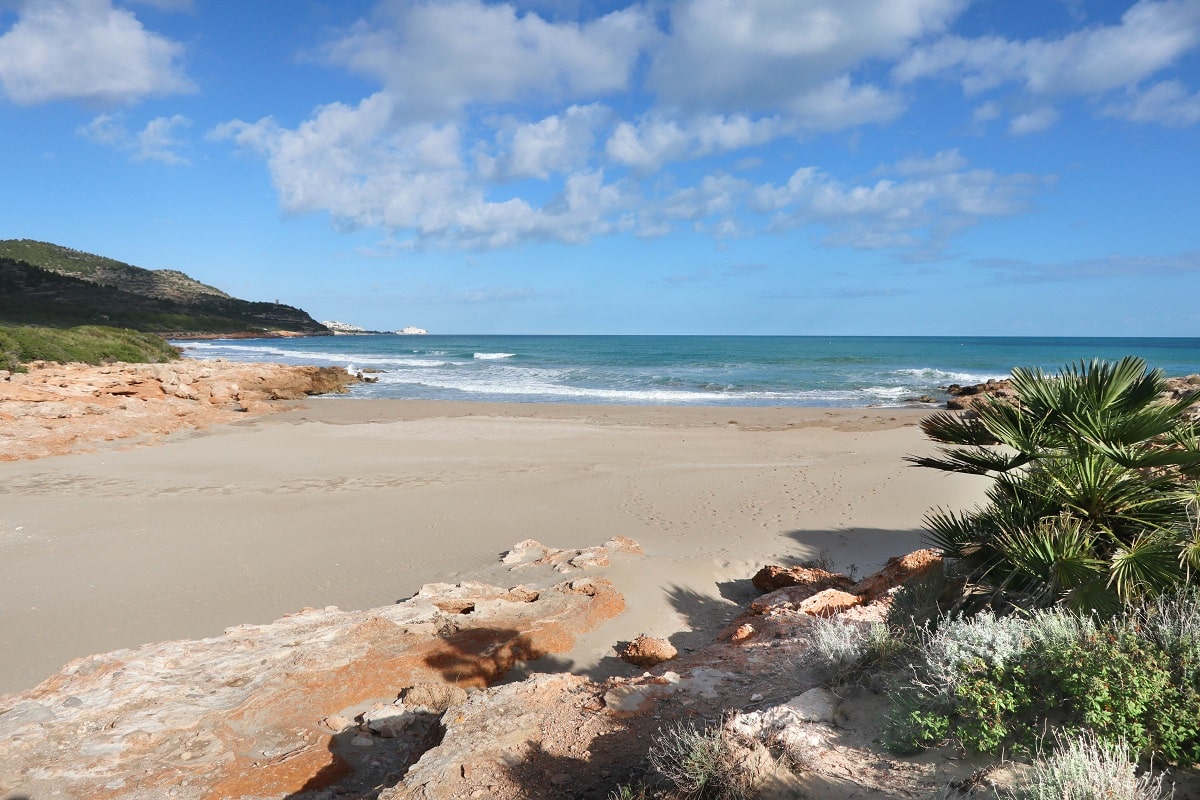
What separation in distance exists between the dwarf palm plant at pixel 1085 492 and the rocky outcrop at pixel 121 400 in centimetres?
1734

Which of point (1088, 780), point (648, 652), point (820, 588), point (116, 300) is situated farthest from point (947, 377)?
point (116, 300)

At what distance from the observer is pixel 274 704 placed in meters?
4.71

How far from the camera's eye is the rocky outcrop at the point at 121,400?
15367mm

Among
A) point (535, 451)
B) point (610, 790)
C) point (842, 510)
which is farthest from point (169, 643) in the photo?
point (535, 451)

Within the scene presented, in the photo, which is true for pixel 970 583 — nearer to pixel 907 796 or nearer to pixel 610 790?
pixel 907 796

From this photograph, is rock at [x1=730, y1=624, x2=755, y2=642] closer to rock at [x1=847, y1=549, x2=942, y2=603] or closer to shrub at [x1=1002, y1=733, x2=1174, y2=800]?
rock at [x1=847, y1=549, x2=942, y2=603]

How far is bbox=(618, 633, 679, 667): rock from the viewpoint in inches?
223

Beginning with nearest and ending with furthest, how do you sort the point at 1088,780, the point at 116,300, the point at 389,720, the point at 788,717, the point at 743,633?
1. the point at 1088,780
2. the point at 788,717
3. the point at 389,720
4. the point at 743,633
5. the point at 116,300

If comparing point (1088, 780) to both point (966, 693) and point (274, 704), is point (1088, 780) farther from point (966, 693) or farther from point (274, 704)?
point (274, 704)

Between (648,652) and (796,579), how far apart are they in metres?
2.21

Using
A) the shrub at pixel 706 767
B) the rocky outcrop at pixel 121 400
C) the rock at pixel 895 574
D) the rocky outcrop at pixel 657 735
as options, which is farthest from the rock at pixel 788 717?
the rocky outcrop at pixel 121 400

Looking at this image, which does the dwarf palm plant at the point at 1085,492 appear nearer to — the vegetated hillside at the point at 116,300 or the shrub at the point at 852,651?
the shrub at the point at 852,651

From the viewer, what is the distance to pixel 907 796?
9.02 ft

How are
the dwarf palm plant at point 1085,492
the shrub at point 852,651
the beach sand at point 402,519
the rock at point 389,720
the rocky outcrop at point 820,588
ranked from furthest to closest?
the beach sand at point 402,519, the rocky outcrop at point 820,588, the rock at point 389,720, the dwarf palm plant at point 1085,492, the shrub at point 852,651
